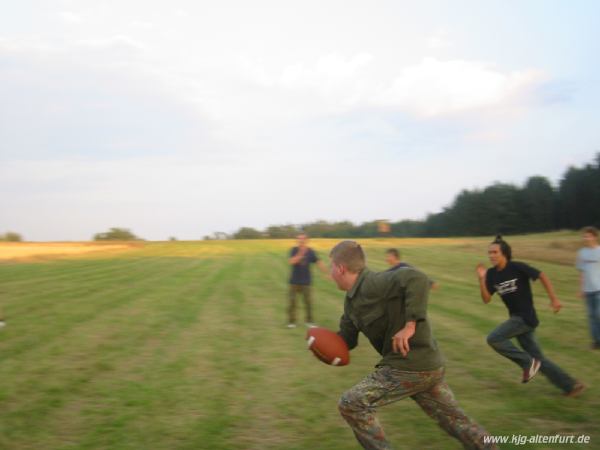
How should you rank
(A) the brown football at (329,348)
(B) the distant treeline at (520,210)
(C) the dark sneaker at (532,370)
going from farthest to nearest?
(B) the distant treeline at (520,210), (C) the dark sneaker at (532,370), (A) the brown football at (329,348)

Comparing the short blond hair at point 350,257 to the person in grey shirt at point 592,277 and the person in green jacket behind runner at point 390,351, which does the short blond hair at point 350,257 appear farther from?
the person in grey shirt at point 592,277

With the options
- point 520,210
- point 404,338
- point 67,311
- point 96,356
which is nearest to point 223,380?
point 96,356

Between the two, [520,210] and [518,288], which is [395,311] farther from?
[520,210]

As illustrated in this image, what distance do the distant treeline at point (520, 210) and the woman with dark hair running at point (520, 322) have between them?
54.0 metres

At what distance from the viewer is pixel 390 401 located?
3.75 metres

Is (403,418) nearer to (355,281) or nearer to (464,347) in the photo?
(355,281)

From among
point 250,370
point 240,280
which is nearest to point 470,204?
point 240,280

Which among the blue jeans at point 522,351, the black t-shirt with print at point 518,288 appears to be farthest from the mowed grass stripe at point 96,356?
the black t-shirt with print at point 518,288

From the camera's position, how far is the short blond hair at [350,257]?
373 centimetres

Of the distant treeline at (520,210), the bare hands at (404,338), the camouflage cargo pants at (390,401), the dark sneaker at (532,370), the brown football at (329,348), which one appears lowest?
the dark sneaker at (532,370)

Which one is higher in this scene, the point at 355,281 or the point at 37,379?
the point at 355,281

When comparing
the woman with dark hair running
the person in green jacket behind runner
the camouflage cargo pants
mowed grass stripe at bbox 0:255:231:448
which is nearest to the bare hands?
the person in green jacket behind runner

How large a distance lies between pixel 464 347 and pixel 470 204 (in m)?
76.4

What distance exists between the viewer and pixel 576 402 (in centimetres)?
595
